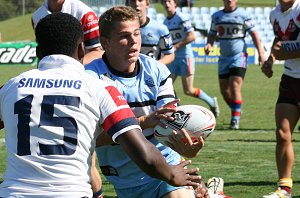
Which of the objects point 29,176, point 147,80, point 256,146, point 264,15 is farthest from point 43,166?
point 264,15

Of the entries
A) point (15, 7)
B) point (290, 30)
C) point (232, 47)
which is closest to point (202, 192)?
point (290, 30)

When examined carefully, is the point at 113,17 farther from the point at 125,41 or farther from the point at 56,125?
the point at 56,125

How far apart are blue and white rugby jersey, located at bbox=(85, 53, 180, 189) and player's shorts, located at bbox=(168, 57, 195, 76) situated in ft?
33.0

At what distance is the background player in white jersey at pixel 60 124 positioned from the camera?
4211mm

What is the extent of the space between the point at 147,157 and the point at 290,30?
16.3ft

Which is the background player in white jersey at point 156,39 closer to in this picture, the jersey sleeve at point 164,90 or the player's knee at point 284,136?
the player's knee at point 284,136

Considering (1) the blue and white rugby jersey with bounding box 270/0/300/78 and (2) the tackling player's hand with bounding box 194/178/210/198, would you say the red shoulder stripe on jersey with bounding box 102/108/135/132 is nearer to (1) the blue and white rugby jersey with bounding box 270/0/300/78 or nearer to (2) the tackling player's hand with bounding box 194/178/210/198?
(2) the tackling player's hand with bounding box 194/178/210/198

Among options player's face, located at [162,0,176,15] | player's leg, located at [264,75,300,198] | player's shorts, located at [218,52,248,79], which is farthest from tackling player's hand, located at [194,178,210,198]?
player's face, located at [162,0,176,15]

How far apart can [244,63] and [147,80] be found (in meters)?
9.36

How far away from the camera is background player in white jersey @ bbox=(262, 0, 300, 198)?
27.5 ft

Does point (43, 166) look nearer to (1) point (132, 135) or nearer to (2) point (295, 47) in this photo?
(1) point (132, 135)

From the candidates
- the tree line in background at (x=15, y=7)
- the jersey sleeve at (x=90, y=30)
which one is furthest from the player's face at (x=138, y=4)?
the tree line in background at (x=15, y=7)

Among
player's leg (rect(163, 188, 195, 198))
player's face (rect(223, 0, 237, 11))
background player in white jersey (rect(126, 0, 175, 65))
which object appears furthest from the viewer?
player's face (rect(223, 0, 237, 11))

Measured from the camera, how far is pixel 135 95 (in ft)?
19.0
